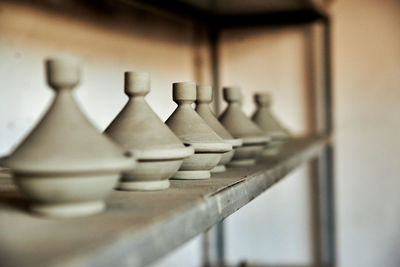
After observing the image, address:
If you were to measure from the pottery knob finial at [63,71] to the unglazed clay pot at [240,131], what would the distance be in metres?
0.52

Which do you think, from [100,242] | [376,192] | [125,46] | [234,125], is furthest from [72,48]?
[376,192]

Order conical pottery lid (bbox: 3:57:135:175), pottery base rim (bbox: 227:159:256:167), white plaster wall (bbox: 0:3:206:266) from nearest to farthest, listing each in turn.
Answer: conical pottery lid (bbox: 3:57:135:175) < pottery base rim (bbox: 227:159:256:167) < white plaster wall (bbox: 0:3:206:266)

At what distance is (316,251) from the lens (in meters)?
2.47

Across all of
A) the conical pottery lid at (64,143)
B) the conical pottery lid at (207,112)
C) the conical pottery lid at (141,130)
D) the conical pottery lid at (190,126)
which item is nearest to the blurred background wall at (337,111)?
the conical pottery lid at (207,112)

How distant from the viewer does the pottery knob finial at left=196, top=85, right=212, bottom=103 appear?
94cm

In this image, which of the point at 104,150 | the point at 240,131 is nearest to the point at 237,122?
the point at 240,131

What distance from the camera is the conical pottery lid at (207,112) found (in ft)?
3.08

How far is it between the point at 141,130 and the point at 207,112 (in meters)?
0.28

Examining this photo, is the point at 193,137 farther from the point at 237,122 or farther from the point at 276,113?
the point at 276,113

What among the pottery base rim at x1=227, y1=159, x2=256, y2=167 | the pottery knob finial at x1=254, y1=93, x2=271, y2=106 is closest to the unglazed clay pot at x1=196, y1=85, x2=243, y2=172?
the pottery base rim at x1=227, y1=159, x2=256, y2=167

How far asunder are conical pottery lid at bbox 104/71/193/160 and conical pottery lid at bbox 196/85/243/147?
0.23m

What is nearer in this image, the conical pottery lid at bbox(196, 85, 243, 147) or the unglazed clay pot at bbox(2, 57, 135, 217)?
the unglazed clay pot at bbox(2, 57, 135, 217)

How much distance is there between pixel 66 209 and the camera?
20.9 inches

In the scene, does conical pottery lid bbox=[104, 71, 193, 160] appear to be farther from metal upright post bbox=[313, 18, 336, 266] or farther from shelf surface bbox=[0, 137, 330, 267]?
metal upright post bbox=[313, 18, 336, 266]
